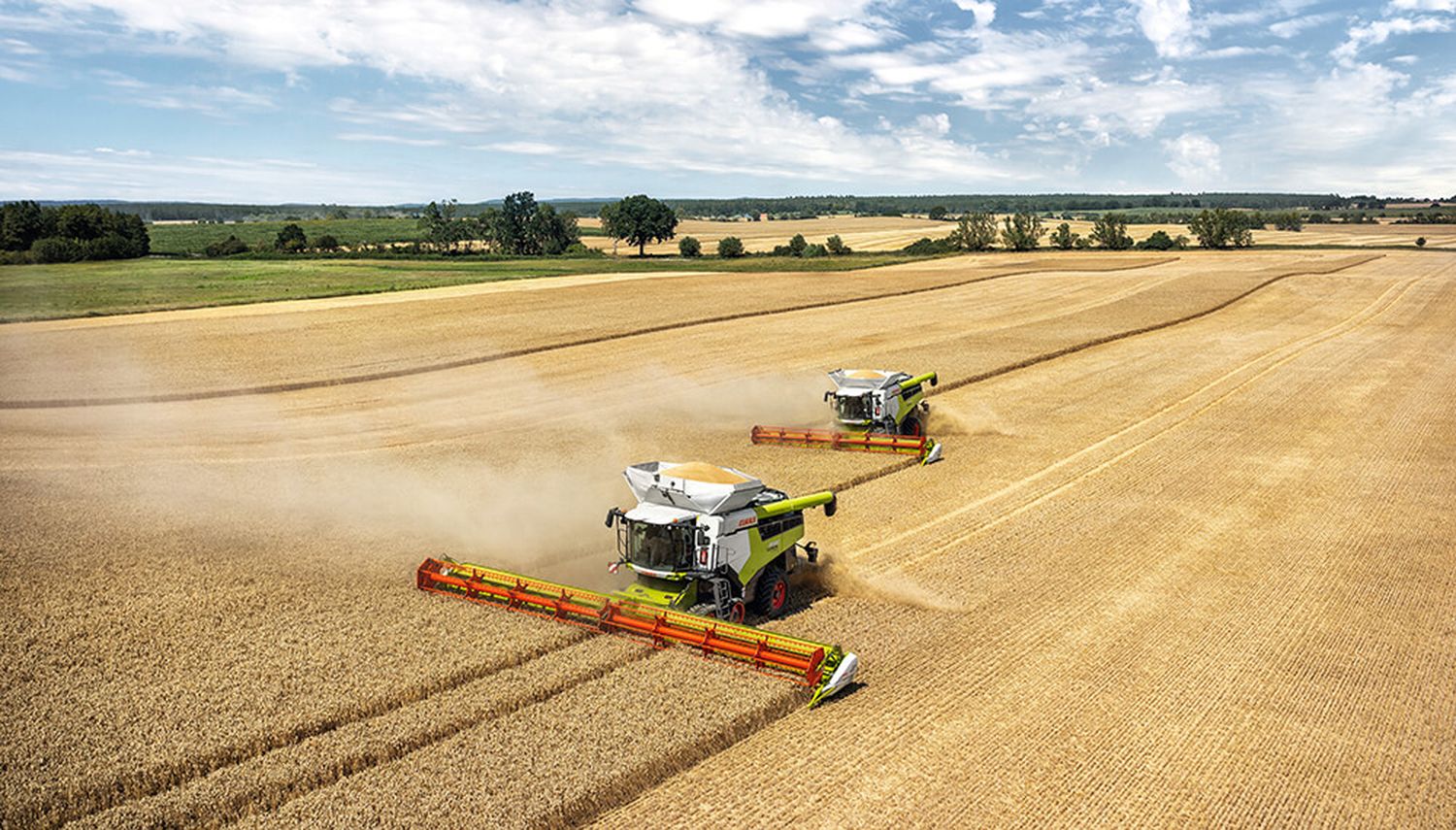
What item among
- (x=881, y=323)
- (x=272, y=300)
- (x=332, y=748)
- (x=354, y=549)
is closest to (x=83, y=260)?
(x=272, y=300)

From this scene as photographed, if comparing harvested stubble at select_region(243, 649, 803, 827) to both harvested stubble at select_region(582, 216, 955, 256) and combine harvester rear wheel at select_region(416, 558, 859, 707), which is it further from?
harvested stubble at select_region(582, 216, 955, 256)

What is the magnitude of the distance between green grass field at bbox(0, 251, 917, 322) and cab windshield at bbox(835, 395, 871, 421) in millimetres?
48562

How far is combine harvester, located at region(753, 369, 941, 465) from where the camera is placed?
2758cm

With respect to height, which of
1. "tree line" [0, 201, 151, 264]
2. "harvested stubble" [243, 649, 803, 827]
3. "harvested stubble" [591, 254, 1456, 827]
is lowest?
"harvested stubble" [591, 254, 1456, 827]

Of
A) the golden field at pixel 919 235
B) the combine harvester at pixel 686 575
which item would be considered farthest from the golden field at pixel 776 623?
the golden field at pixel 919 235

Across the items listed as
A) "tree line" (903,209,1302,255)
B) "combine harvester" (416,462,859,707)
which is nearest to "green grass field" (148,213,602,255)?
"tree line" (903,209,1302,255)

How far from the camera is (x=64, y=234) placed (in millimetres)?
70562

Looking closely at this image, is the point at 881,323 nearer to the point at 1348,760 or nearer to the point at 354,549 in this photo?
the point at 354,549

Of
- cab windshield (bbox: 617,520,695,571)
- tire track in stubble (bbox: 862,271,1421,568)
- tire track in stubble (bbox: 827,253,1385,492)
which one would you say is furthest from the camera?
tire track in stubble (bbox: 827,253,1385,492)

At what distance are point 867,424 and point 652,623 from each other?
14.9 metres

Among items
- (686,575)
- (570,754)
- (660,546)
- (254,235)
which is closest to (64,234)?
(660,546)

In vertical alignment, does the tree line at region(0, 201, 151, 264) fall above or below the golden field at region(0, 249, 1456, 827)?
above

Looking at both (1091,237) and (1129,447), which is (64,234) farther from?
(1091,237)

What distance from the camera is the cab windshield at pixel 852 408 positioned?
28281 millimetres
